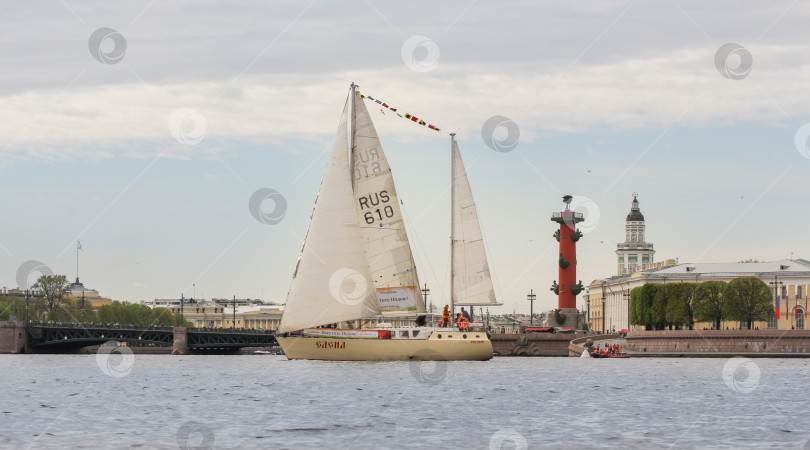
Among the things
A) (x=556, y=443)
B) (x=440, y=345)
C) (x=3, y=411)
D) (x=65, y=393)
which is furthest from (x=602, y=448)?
(x=440, y=345)

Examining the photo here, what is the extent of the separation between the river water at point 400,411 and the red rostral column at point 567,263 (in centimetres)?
8264

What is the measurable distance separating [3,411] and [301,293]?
27709mm

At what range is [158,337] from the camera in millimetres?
137000

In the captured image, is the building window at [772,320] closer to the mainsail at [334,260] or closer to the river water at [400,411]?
the river water at [400,411]

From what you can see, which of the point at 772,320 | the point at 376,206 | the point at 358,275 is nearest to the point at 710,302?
the point at 772,320

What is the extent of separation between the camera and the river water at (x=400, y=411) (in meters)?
32.9

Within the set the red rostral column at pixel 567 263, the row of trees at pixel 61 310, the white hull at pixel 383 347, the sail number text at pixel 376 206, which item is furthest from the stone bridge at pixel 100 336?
the sail number text at pixel 376 206

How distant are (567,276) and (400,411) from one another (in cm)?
10961

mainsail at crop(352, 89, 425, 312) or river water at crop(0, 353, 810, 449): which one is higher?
mainsail at crop(352, 89, 425, 312)

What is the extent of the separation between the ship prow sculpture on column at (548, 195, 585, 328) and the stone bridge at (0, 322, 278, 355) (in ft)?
117

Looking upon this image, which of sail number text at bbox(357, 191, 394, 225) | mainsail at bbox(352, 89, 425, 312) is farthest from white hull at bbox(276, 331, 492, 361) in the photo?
sail number text at bbox(357, 191, 394, 225)

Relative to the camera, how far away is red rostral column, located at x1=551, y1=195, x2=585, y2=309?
489ft

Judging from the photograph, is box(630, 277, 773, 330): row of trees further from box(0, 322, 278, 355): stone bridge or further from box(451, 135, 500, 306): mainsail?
box(451, 135, 500, 306): mainsail

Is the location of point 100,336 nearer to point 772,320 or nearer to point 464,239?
point 464,239
